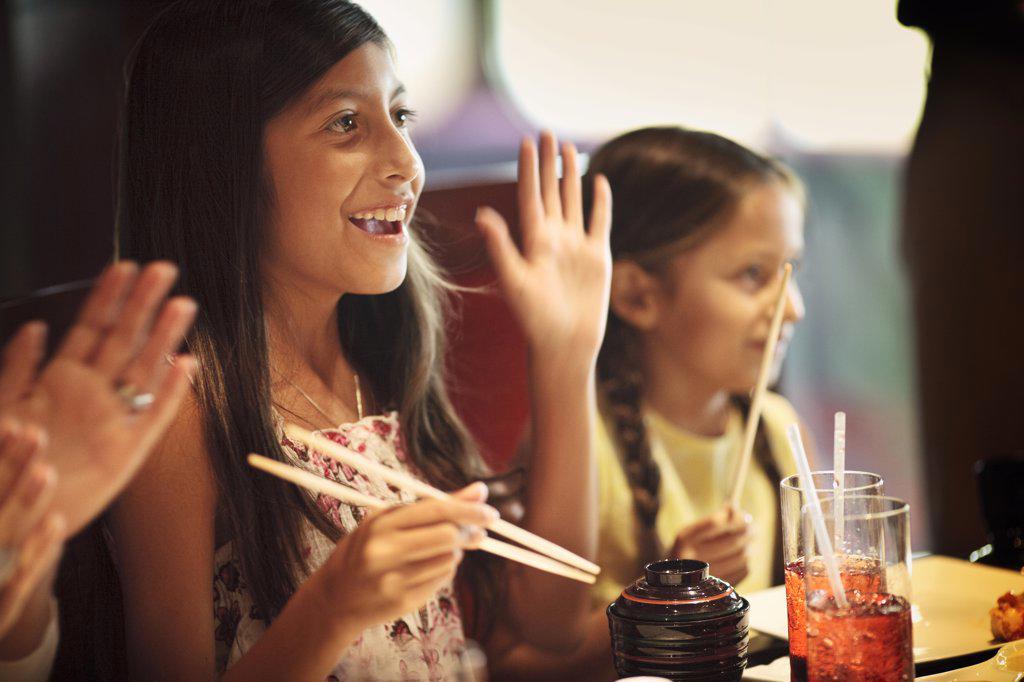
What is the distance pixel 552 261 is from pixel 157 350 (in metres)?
0.68

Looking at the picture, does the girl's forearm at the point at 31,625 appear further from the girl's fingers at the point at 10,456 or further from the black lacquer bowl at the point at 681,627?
the black lacquer bowl at the point at 681,627

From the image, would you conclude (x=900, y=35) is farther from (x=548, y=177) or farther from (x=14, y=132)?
(x=14, y=132)

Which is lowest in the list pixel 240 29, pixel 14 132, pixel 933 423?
pixel 933 423

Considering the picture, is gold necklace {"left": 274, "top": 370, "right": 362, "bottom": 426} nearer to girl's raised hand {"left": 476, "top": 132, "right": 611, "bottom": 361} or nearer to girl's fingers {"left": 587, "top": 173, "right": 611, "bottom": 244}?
girl's raised hand {"left": 476, "top": 132, "right": 611, "bottom": 361}

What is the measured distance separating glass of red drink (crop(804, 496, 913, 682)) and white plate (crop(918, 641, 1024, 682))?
166mm

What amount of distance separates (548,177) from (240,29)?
0.48 meters

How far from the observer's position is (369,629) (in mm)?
1351

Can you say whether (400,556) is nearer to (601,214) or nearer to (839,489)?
(839,489)

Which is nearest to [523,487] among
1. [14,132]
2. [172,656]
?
[172,656]

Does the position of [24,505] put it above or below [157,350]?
below

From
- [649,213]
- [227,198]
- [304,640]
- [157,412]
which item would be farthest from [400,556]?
[649,213]

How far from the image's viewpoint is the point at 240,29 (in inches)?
50.1

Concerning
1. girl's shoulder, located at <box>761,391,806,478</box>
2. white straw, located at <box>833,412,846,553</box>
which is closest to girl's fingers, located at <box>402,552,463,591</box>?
white straw, located at <box>833,412,846,553</box>

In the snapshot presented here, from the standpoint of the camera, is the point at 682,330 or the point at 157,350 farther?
the point at 682,330
